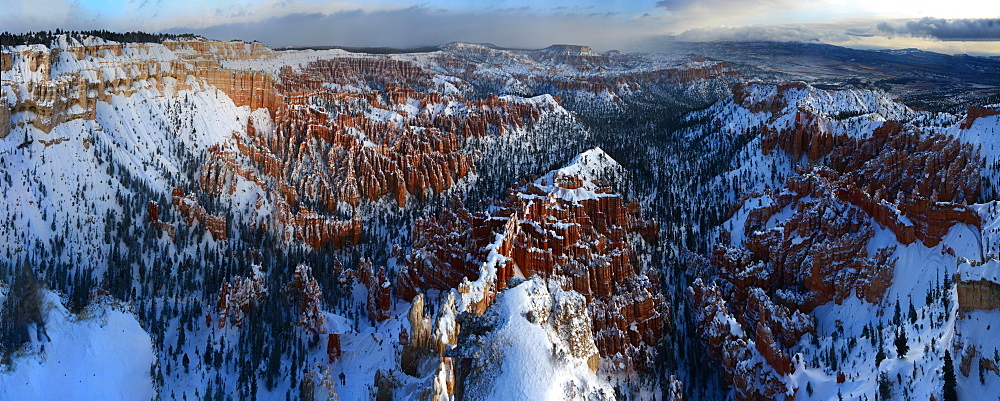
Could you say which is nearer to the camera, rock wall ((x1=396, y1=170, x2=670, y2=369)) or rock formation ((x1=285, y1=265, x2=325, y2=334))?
rock wall ((x1=396, y1=170, x2=670, y2=369))

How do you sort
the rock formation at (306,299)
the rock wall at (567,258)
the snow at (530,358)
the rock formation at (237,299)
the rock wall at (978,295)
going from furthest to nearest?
the rock formation at (237,299) → the rock formation at (306,299) → the rock wall at (567,258) → the rock wall at (978,295) → the snow at (530,358)

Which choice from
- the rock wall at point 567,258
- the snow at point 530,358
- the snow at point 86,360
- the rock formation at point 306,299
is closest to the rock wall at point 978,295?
the snow at point 530,358

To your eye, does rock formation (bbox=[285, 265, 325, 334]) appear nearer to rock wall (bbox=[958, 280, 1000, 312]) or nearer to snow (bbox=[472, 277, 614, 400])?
snow (bbox=[472, 277, 614, 400])

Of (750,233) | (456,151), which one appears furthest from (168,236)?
(750,233)

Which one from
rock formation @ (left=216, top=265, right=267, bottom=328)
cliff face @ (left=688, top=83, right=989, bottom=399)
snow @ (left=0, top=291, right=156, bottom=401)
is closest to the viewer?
snow @ (left=0, top=291, right=156, bottom=401)

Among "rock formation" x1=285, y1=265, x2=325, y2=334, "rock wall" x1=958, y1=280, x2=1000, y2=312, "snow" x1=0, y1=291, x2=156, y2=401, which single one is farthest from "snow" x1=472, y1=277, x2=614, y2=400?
"snow" x1=0, y1=291, x2=156, y2=401

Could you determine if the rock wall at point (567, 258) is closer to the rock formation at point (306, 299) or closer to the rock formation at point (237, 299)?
the rock formation at point (306, 299)

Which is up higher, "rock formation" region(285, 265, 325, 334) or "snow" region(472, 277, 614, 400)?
"snow" region(472, 277, 614, 400)

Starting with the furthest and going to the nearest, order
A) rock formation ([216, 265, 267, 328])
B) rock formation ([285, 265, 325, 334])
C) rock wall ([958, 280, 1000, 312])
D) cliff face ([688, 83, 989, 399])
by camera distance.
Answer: rock formation ([216, 265, 267, 328]) < rock formation ([285, 265, 325, 334]) < cliff face ([688, 83, 989, 399]) < rock wall ([958, 280, 1000, 312])

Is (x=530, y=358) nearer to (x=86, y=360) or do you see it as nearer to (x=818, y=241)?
(x=86, y=360)

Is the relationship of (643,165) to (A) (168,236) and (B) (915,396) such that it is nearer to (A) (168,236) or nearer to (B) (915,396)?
(A) (168,236)

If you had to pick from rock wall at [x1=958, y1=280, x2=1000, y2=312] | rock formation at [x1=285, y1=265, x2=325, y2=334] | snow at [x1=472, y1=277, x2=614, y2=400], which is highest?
rock wall at [x1=958, y1=280, x2=1000, y2=312]
